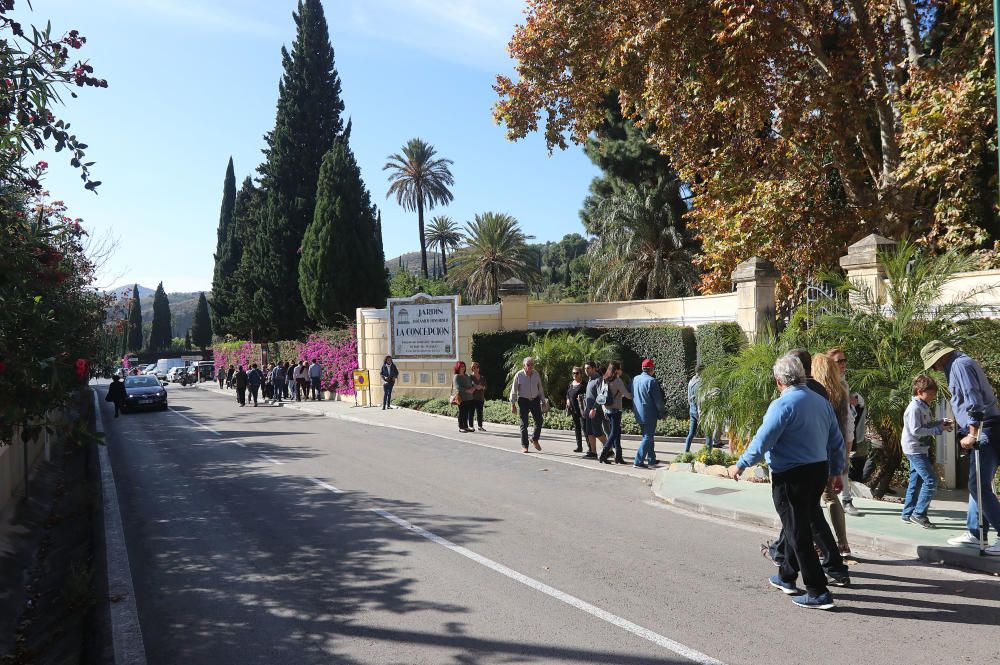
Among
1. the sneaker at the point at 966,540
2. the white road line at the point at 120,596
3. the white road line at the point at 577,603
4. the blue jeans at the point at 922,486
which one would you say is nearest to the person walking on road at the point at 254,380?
the white road line at the point at 120,596

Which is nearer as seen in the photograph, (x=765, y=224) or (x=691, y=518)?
(x=691, y=518)

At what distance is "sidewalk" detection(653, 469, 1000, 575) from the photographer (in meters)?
6.62

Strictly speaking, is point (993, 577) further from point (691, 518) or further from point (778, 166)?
point (778, 166)

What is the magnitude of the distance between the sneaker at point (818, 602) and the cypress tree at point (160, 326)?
4583 inches

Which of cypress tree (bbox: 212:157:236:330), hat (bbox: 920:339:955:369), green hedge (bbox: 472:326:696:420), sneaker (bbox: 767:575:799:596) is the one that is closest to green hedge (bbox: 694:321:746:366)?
green hedge (bbox: 472:326:696:420)

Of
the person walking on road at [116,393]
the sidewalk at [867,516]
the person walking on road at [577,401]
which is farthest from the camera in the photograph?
the person walking on road at [116,393]

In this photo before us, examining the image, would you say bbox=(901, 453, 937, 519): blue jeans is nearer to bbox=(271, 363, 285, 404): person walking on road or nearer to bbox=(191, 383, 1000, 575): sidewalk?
bbox=(191, 383, 1000, 575): sidewalk

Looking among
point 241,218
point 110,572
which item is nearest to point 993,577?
point 110,572

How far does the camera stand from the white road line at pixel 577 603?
4.76m

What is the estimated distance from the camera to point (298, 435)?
18.1 m

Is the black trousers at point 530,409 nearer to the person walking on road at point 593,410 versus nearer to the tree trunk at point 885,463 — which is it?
the person walking on road at point 593,410

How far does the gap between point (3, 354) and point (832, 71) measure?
17.0m

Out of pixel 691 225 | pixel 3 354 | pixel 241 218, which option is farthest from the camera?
pixel 241 218

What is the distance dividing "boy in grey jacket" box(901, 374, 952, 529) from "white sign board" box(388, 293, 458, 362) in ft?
56.1
